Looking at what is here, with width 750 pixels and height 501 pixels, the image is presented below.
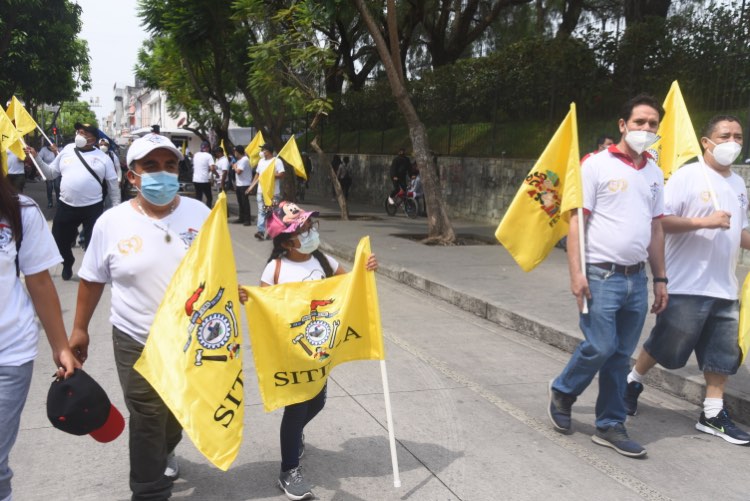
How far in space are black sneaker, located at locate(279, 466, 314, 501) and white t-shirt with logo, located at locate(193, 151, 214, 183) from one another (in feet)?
49.5

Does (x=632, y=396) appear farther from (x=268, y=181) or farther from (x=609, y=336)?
(x=268, y=181)

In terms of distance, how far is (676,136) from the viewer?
5465mm

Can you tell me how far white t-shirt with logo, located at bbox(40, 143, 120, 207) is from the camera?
29.5 ft

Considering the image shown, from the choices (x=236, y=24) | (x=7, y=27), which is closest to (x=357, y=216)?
(x=236, y=24)

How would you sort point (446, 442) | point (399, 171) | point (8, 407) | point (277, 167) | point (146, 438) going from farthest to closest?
point (399, 171) → point (277, 167) → point (446, 442) → point (146, 438) → point (8, 407)

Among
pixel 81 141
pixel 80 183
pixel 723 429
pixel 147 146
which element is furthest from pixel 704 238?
pixel 81 141

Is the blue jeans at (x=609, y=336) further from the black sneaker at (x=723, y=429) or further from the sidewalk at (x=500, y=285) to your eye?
the sidewalk at (x=500, y=285)

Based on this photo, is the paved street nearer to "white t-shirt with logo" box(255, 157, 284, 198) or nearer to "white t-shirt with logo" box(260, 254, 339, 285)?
"white t-shirt with logo" box(260, 254, 339, 285)

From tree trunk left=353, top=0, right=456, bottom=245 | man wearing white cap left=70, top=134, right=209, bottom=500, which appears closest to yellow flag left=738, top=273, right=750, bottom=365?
man wearing white cap left=70, top=134, right=209, bottom=500

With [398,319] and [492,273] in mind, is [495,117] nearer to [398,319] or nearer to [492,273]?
[492,273]

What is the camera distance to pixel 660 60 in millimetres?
13695

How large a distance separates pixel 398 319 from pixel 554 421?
346 centimetres

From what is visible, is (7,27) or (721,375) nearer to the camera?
(721,375)

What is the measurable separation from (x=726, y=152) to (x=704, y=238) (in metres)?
0.53
